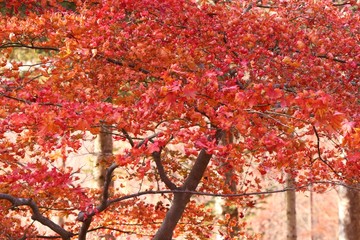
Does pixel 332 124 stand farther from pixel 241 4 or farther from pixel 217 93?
pixel 241 4

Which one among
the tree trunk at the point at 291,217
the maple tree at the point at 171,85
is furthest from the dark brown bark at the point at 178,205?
the tree trunk at the point at 291,217

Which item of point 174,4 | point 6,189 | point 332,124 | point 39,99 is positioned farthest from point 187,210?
point 332,124

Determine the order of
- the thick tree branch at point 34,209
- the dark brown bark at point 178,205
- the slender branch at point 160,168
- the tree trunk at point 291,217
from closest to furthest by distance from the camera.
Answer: the thick tree branch at point 34,209, the slender branch at point 160,168, the dark brown bark at point 178,205, the tree trunk at point 291,217

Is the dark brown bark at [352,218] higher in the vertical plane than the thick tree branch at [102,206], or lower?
higher

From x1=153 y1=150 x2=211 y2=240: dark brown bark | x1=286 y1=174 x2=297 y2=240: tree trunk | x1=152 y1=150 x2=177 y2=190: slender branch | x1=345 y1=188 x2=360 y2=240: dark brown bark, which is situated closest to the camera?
x1=152 y1=150 x2=177 y2=190: slender branch

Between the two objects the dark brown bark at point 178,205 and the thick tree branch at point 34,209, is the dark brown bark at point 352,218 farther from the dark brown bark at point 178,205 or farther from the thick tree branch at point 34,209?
the thick tree branch at point 34,209

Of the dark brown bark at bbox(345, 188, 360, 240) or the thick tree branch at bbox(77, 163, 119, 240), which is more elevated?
the dark brown bark at bbox(345, 188, 360, 240)

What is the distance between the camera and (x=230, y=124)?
14.9 feet

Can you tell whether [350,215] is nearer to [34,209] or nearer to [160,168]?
[160,168]

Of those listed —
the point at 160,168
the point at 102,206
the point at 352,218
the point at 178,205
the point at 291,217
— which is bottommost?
the point at 102,206

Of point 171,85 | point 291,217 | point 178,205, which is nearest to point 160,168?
point 178,205

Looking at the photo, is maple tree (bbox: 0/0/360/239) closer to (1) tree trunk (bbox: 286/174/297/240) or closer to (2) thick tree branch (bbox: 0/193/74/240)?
(2) thick tree branch (bbox: 0/193/74/240)

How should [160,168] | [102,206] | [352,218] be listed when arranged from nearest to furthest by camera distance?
[102,206] → [160,168] → [352,218]

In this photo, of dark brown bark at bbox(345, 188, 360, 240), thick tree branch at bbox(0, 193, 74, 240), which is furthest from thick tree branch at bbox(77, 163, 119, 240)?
dark brown bark at bbox(345, 188, 360, 240)
